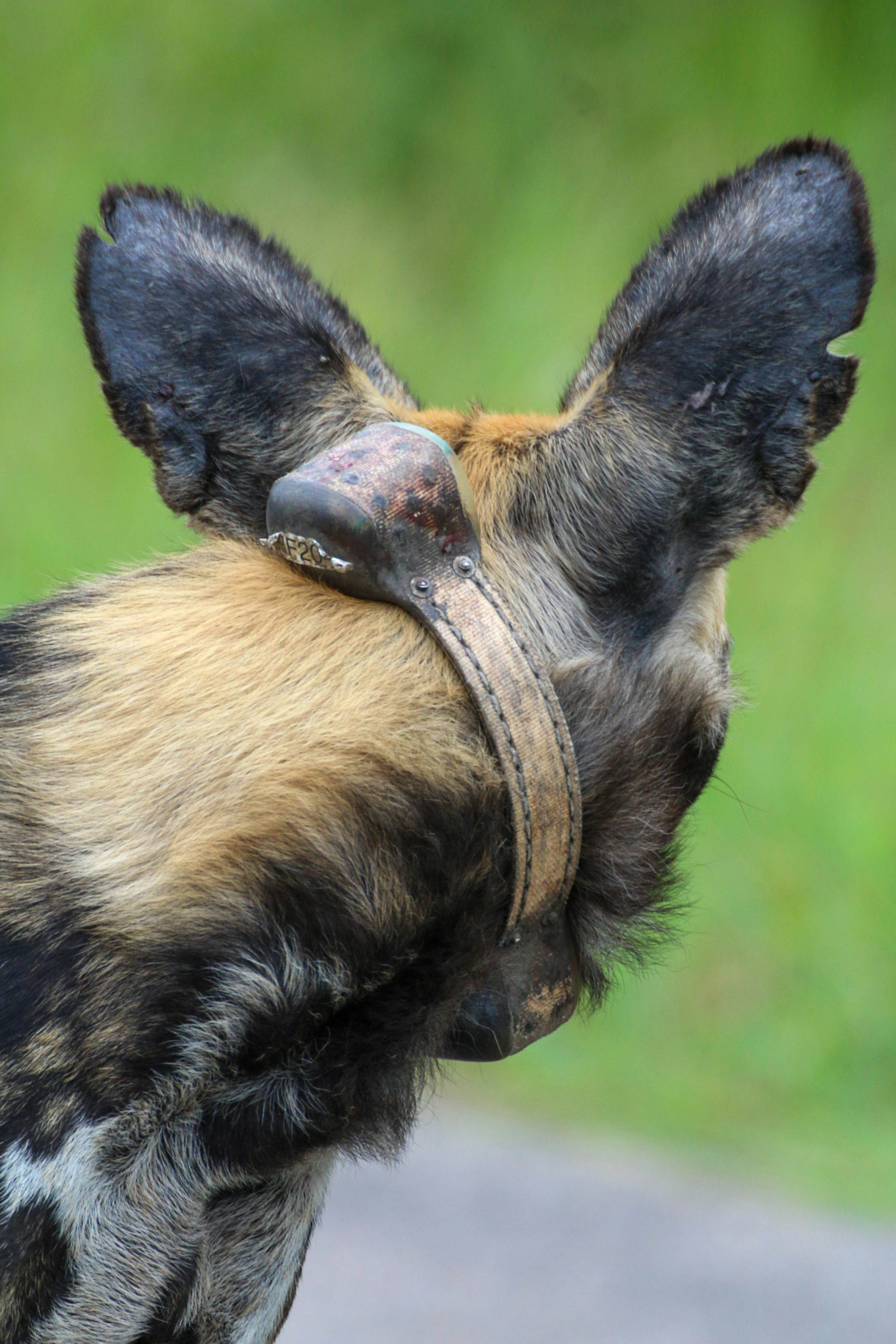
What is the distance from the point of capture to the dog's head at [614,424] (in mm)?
1383

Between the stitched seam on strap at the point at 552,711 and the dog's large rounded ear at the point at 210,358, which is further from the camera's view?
the dog's large rounded ear at the point at 210,358

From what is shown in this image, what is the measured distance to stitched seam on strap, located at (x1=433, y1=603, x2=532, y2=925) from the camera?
1.37 metres

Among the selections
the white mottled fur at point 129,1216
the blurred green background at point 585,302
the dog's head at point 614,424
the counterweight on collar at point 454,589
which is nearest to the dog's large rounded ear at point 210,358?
the dog's head at point 614,424

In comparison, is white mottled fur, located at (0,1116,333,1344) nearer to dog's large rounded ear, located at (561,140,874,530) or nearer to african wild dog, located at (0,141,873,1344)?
african wild dog, located at (0,141,873,1344)

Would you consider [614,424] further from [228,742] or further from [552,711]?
[228,742]

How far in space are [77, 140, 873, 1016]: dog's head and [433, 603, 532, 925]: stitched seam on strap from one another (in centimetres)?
9

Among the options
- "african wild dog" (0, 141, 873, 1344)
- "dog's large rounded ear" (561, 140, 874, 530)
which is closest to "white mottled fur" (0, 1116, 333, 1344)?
"african wild dog" (0, 141, 873, 1344)

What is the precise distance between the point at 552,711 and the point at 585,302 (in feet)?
17.5

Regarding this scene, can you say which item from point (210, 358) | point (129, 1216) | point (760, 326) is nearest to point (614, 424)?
point (760, 326)

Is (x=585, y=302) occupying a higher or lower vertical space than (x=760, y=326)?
higher

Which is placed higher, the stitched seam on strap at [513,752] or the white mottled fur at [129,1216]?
the stitched seam on strap at [513,752]

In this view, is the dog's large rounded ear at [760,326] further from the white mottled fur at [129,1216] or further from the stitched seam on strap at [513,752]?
the white mottled fur at [129,1216]

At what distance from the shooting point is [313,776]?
1.37 meters

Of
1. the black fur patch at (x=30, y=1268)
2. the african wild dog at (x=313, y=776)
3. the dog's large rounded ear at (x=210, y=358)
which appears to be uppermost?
the dog's large rounded ear at (x=210, y=358)
